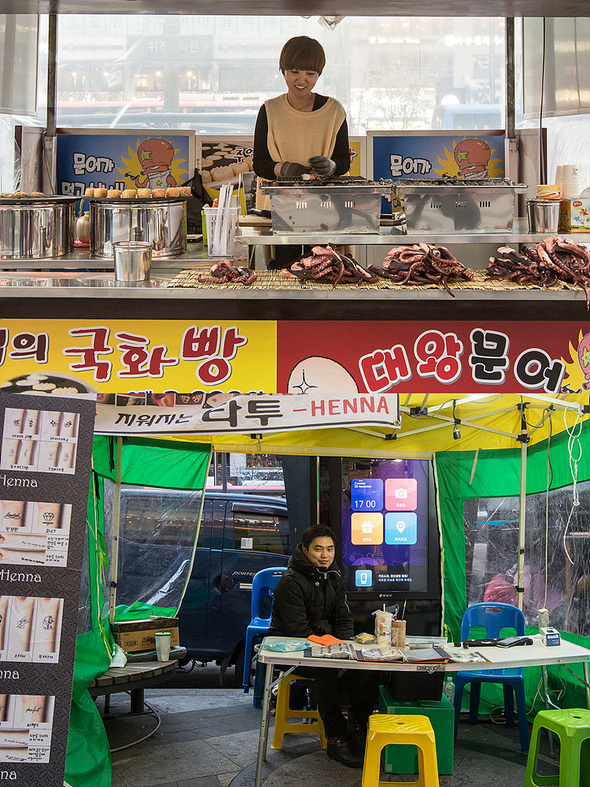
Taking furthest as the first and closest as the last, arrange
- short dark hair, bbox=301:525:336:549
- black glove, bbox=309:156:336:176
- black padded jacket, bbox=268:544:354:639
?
short dark hair, bbox=301:525:336:549
black padded jacket, bbox=268:544:354:639
black glove, bbox=309:156:336:176

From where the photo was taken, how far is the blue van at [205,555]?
7.23 metres

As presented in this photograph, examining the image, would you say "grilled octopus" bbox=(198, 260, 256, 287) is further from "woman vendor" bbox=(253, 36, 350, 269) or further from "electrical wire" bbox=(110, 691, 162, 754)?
"electrical wire" bbox=(110, 691, 162, 754)

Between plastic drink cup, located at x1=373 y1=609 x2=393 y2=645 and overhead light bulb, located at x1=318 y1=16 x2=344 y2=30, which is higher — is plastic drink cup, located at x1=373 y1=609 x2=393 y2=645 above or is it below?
below

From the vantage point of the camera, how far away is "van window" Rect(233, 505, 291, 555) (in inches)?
296

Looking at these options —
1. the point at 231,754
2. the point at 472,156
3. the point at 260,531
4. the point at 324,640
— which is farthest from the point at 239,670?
the point at 472,156

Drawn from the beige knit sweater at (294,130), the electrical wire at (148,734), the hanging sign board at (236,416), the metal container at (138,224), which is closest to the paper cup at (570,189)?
A: the beige knit sweater at (294,130)

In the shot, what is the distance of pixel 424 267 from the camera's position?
3717 millimetres

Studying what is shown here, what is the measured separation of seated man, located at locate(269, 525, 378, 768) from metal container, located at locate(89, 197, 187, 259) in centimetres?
280

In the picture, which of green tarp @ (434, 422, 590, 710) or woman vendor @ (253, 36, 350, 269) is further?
green tarp @ (434, 422, 590, 710)

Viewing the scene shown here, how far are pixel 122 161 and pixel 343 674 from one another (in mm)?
4124

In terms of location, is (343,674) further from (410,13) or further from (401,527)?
(410,13)

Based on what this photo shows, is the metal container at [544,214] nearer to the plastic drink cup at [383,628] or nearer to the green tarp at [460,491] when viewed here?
the plastic drink cup at [383,628]

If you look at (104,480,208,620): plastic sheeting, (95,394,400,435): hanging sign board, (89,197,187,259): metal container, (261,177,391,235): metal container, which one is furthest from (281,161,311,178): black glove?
(104,480,208,620): plastic sheeting

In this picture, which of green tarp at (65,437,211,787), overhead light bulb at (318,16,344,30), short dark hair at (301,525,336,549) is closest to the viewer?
green tarp at (65,437,211,787)
